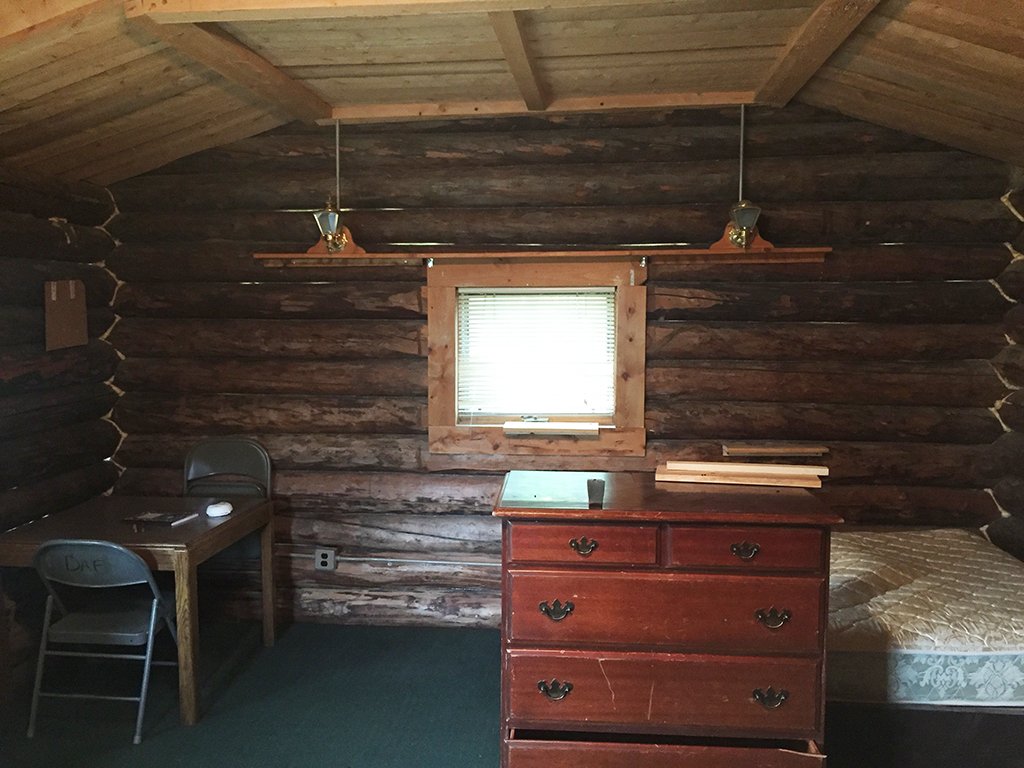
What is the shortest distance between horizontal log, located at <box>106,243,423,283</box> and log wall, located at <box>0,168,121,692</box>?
156 millimetres

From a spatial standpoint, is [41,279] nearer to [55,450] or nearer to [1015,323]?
[55,450]

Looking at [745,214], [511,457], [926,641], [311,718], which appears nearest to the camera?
[926,641]

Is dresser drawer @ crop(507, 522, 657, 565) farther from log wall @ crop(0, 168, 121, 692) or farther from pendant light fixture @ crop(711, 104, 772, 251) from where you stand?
log wall @ crop(0, 168, 121, 692)

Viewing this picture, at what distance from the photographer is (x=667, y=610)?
8.55 ft

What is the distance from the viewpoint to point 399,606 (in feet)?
15.6

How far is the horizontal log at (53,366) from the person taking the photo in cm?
394

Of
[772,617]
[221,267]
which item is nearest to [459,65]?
[221,267]

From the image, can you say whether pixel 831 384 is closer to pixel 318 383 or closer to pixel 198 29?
pixel 318 383

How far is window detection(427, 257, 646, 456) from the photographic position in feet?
14.7

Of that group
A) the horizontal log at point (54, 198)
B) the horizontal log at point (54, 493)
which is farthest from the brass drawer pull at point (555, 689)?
the horizontal log at point (54, 198)

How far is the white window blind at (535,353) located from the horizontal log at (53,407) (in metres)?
2.27

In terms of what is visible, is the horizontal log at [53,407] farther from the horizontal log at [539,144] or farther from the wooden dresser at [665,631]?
the wooden dresser at [665,631]

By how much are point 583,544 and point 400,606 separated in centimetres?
251

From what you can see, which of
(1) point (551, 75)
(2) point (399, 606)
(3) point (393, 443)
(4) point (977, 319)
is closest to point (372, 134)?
(1) point (551, 75)
